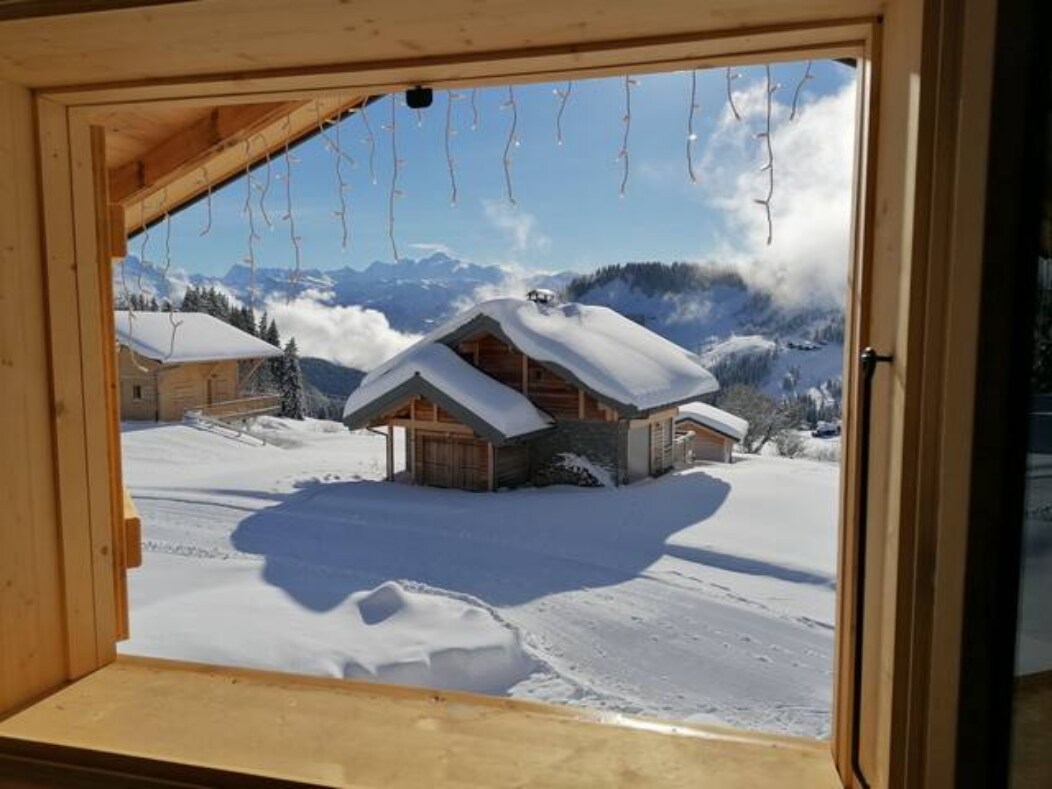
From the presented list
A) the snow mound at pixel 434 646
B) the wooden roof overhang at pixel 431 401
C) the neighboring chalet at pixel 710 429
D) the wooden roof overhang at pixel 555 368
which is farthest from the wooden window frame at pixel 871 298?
the neighboring chalet at pixel 710 429

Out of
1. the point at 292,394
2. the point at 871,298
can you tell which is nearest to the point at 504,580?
the point at 871,298

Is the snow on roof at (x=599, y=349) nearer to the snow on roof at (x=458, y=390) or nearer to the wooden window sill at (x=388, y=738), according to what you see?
the snow on roof at (x=458, y=390)

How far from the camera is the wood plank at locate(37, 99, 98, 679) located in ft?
4.22

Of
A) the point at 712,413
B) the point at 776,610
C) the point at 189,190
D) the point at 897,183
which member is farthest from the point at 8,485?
the point at 712,413

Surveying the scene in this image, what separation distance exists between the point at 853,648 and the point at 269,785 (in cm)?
87

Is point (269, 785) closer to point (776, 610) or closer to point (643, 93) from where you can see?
point (643, 93)

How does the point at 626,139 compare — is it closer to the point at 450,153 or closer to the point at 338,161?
the point at 450,153

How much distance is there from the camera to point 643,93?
51.1 inches

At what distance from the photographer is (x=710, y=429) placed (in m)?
9.21

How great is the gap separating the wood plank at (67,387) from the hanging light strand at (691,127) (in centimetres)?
112

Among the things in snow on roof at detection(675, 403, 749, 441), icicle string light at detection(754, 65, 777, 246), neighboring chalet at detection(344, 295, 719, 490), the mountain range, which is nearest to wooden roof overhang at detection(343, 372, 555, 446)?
neighboring chalet at detection(344, 295, 719, 490)

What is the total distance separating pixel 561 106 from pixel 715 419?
8096 mm

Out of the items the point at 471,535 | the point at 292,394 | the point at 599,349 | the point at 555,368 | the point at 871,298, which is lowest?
the point at 471,535

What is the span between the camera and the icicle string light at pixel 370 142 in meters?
1.48
